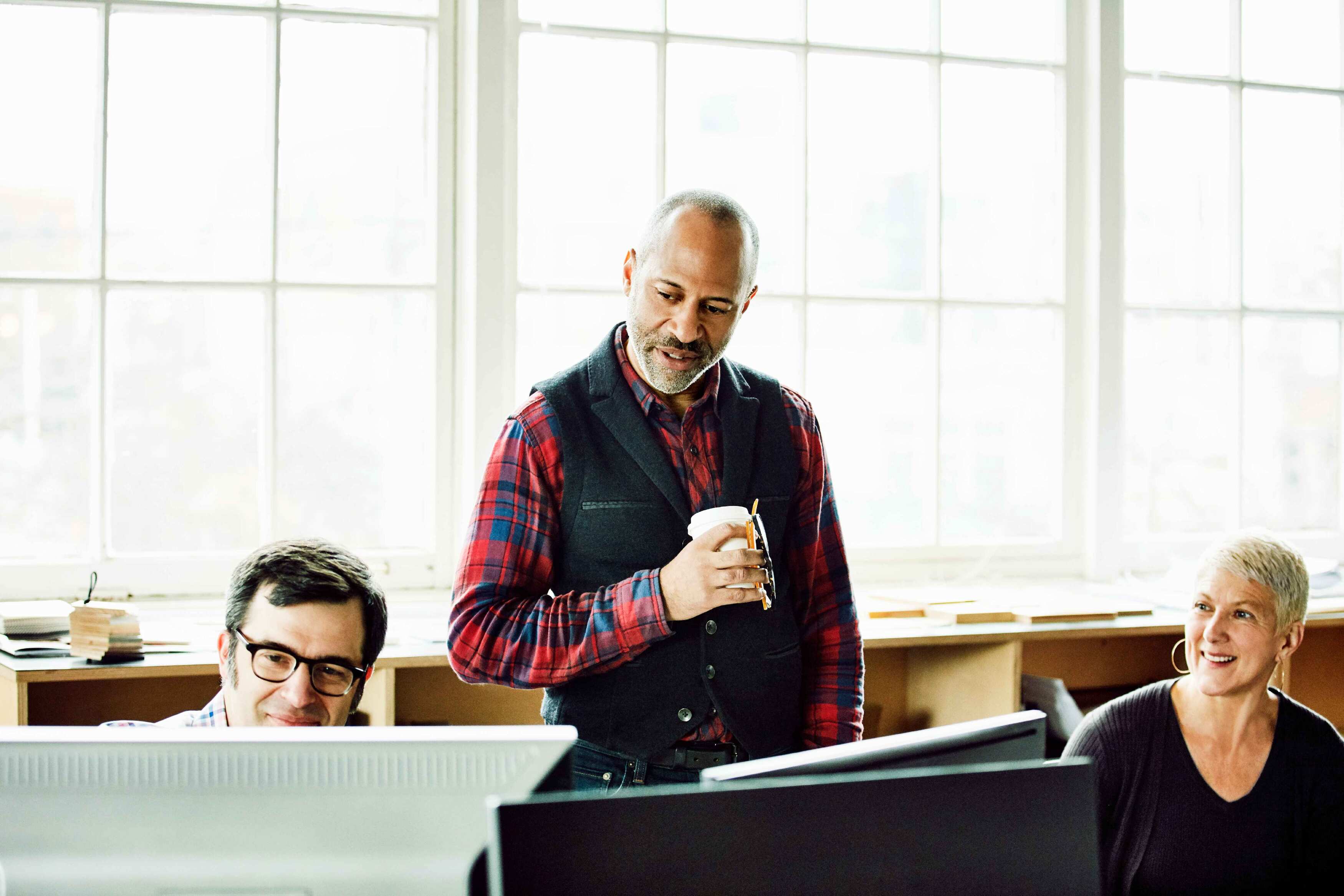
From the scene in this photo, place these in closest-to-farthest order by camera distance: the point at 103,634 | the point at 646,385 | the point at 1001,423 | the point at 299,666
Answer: the point at 299,666 < the point at 646,385 < the point at 103,634 < the point at 1001,423

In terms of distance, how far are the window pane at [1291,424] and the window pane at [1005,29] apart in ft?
3.53

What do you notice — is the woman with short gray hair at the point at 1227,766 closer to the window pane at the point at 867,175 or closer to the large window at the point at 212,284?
the window pane at the point at 867,175

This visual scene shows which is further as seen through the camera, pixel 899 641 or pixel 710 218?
pixel 899 641

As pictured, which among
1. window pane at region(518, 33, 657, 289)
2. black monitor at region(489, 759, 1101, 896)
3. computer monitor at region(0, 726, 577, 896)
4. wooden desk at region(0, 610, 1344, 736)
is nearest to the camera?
black monitor at region(489, 759, 1101, 896)

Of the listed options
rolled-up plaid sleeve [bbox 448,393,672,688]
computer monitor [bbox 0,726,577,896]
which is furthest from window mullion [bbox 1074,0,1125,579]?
computer monitor [bbox 0,726,577,896]

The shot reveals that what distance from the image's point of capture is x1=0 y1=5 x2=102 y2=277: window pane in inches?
114

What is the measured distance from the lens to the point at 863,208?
344 centimetres

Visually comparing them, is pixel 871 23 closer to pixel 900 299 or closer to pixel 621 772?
pixel 900 299

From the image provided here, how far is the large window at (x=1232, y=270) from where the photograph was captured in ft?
11.9

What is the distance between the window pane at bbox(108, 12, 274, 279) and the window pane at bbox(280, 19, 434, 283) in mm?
62

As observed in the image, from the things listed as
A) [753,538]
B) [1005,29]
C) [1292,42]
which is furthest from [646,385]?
[1292,42]

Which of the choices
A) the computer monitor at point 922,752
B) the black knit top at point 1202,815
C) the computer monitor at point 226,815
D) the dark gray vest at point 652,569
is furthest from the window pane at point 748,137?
the computer monitor at point 226,815

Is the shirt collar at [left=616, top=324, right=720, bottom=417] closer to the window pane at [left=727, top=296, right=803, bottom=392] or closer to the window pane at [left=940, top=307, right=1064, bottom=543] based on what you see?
the window pane at [left=727, top=296, right=803, bottom=392]

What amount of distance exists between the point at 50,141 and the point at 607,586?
6.85 feet
